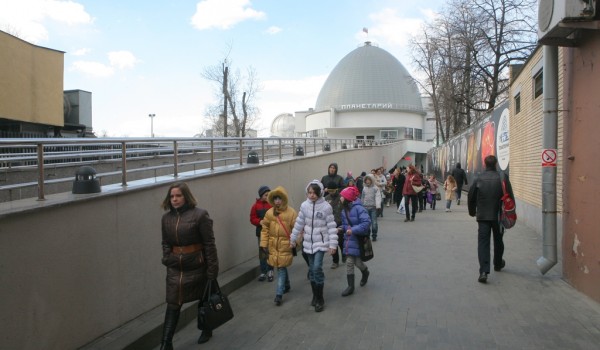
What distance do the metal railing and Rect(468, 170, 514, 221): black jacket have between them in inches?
163

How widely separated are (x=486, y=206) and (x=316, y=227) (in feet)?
8.58

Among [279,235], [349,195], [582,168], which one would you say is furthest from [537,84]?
[279,235]

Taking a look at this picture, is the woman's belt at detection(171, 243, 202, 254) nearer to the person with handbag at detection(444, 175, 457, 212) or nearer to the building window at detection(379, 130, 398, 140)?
the person with handbag at detection(444, 175, 457, 212)

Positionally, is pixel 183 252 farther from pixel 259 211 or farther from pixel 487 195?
pixel 487 195

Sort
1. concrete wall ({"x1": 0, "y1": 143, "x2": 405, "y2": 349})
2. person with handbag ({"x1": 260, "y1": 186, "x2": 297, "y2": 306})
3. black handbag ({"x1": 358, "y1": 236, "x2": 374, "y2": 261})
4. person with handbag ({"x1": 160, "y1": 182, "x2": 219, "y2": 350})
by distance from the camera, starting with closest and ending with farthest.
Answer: concrete wall ({"x1": 0, "y1": 143, "x2": 405, "y2": 349}) → person with handbag ({"x1": 160, "y1": 182, "x2": 219, "y2": 350}) → person with handbag ({"x1": 260, "y1": 186, "x2": 297, "y2": 306}) → black handbag ({"x1": 358, "y1": 236, "x2": 374, "y2": 261})

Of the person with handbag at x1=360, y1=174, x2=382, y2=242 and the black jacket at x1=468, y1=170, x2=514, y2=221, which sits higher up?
the black jacket at x1=468, y1=170, x2=514, y2=221

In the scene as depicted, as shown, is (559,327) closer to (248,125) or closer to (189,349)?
(189,349)

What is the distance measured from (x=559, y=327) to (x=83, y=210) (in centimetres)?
486

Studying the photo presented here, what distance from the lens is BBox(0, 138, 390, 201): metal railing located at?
469 cm

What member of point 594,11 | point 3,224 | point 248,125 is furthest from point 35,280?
point 248,125

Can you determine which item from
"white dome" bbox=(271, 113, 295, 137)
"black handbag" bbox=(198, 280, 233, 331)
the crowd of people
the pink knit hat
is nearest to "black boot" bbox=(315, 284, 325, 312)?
the crowd of people

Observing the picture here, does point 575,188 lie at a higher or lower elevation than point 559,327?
higher

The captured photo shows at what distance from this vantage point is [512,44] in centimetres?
2544

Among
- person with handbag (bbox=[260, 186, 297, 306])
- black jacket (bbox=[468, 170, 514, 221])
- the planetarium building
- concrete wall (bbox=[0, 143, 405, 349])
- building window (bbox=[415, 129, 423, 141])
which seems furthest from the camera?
building window (bbox=[415, 129, 423, 141])
